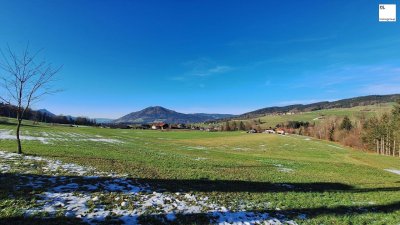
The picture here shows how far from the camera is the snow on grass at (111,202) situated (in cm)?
812

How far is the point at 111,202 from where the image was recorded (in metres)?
9.27

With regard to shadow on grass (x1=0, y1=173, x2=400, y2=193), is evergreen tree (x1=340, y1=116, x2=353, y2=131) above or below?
above

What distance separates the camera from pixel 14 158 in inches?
641

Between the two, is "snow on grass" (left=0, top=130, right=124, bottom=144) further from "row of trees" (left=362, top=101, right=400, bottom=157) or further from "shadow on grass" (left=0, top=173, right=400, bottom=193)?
"row of trees" (left=362, top=101, right=400, bottom=157)

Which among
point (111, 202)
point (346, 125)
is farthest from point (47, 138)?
point (346, 125)

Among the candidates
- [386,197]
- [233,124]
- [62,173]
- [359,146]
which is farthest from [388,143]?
[233,124]

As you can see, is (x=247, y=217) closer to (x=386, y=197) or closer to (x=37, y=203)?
(x=37, y=203)

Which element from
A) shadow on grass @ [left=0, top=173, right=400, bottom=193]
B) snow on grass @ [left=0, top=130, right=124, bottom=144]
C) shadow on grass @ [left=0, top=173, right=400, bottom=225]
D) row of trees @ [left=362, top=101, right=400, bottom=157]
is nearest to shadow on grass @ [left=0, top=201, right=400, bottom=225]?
shadow on grass @ [left=0, top=173, right=400, bottom=225]

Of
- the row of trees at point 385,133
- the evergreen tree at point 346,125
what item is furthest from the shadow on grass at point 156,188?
the evergreen tree at point 346,125

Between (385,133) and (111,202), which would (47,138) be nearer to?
(111,202)

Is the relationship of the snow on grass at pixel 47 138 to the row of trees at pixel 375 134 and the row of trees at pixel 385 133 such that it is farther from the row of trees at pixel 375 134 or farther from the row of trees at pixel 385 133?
the row of trees at pixel 375 134

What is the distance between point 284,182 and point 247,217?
28.3 ft

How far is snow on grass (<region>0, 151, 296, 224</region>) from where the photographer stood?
8.12 metres

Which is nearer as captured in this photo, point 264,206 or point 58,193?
Result: point 58,193
